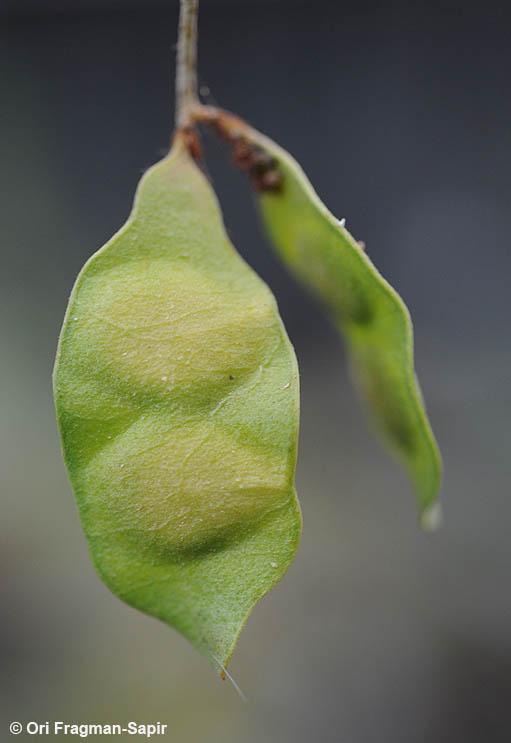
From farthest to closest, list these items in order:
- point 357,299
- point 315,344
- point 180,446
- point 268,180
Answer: point 315,344 < point 268,180 < point 357,299 < point 180,446

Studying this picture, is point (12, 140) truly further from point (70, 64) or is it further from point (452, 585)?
point (452, 585)

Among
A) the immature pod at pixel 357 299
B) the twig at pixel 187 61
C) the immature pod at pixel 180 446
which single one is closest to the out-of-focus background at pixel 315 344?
the immature pod at pixel 357 299

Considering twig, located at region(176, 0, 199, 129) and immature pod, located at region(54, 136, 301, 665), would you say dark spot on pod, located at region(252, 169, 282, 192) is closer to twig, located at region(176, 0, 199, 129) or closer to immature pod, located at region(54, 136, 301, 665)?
twig, located at region(176, 0, 199, 129)

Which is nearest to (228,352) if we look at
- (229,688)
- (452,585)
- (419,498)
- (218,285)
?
(218,285)

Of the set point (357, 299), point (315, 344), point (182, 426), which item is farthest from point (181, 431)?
point (315, 344)

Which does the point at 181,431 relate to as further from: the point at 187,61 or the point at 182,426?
the point at 187,61
